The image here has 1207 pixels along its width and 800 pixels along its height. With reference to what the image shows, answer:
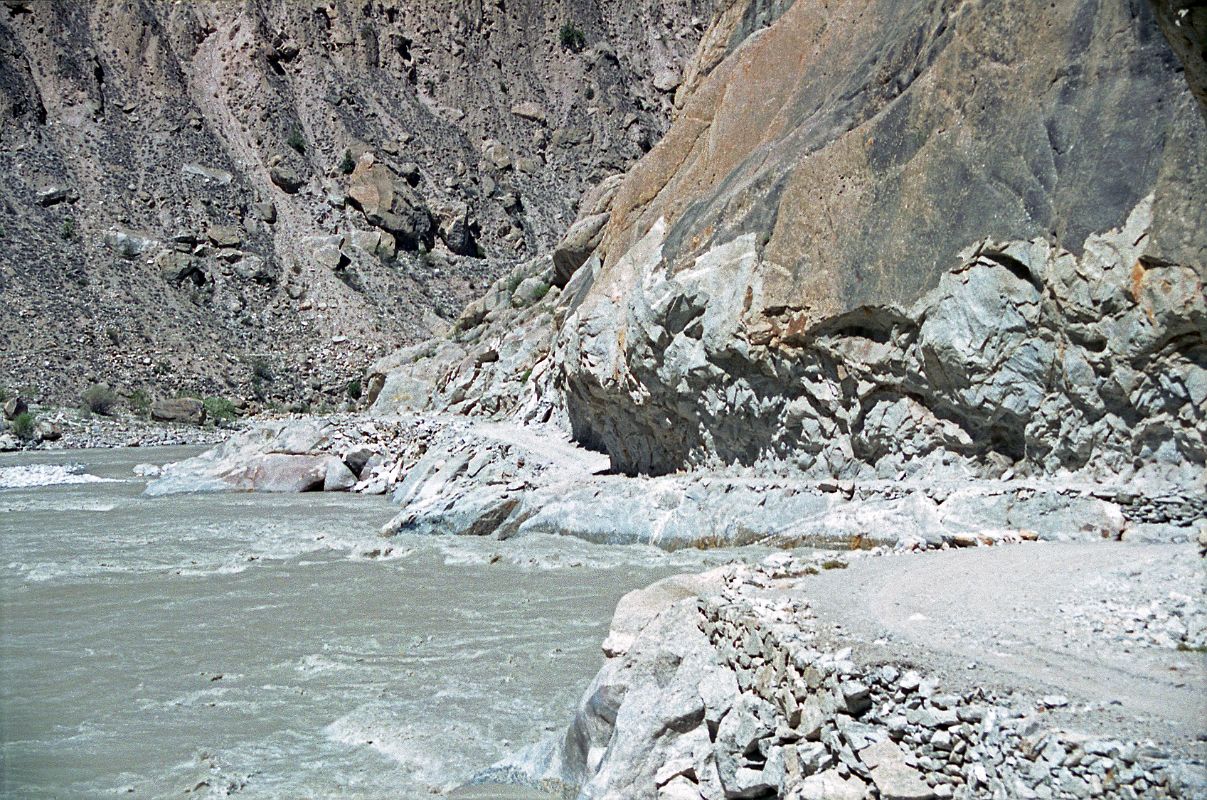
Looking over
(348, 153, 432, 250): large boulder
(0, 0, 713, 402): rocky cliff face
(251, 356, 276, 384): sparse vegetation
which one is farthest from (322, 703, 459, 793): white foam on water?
(348, 153, 432, 250): large boulder

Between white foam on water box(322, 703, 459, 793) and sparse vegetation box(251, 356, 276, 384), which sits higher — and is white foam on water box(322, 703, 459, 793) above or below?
below

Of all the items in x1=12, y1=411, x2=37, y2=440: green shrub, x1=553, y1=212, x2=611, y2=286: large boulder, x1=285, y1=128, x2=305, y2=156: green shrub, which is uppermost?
x1=285, y1=128, x2=305, y2=156: green shrub

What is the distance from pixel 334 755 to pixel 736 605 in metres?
2.90

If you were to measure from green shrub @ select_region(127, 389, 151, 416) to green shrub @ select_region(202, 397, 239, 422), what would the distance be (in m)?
2.14

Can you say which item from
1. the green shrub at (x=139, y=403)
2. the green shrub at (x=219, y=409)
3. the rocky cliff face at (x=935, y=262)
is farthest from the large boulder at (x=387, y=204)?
the rocky cliff face at (x=935, y=262)

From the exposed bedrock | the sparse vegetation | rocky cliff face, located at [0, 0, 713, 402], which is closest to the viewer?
the exposed bedrock

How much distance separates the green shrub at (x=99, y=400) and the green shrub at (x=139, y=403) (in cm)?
64

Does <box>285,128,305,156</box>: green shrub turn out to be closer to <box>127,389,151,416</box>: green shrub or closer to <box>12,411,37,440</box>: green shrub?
<box>127,389,151,416</box>: green shrub

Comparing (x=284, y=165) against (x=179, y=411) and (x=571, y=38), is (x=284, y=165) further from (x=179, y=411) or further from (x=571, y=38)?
(x=571, y=38)

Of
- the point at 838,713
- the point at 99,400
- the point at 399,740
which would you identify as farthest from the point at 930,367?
the point at 99,400

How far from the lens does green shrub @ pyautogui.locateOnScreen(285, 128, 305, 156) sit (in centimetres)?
5644

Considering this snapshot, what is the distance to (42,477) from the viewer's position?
24.6 meters

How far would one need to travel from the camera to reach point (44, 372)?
39.4 m

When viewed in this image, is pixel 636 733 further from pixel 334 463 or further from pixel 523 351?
pixel 523 351
